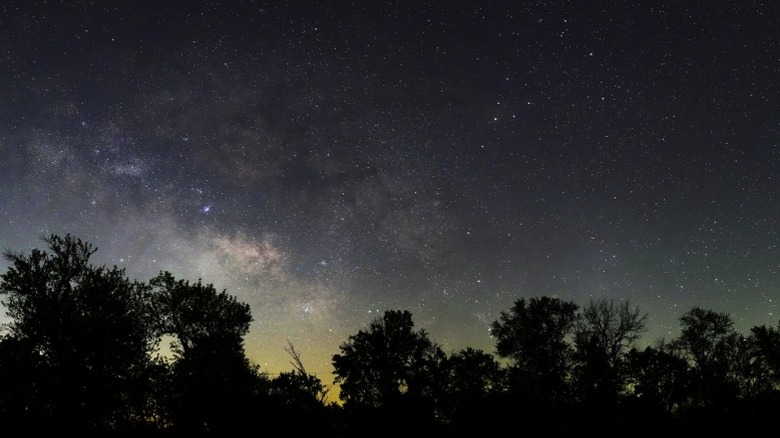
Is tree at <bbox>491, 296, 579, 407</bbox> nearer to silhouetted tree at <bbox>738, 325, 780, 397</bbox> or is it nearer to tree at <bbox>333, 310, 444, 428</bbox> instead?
tree at <bbox>333, 310, 444, 428</bbox>

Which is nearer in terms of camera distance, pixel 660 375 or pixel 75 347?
pixel 75 347

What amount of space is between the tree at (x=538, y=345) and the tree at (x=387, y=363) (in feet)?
27.0

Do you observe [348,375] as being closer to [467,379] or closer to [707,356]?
[467,379]

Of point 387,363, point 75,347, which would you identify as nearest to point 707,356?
point 387,363

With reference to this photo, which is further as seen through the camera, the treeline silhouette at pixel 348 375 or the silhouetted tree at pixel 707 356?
the silhouetted tree at pixel 707 356

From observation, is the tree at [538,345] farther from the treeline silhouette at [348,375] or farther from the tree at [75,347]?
the tree at [75,347]

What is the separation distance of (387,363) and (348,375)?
180 inches

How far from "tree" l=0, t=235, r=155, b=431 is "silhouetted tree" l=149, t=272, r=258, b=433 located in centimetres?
261

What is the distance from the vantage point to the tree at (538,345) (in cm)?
4047

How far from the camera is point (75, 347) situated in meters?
21.6

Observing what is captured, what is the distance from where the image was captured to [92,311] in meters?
23.1

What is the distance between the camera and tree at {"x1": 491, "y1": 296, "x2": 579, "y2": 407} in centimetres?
4047

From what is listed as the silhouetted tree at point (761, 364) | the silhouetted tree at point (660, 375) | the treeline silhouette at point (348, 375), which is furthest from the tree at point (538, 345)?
the silhouetted tree at point (761, 364)

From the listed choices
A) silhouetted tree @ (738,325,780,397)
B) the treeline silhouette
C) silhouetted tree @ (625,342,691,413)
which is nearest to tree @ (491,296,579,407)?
the treeline silhouette
